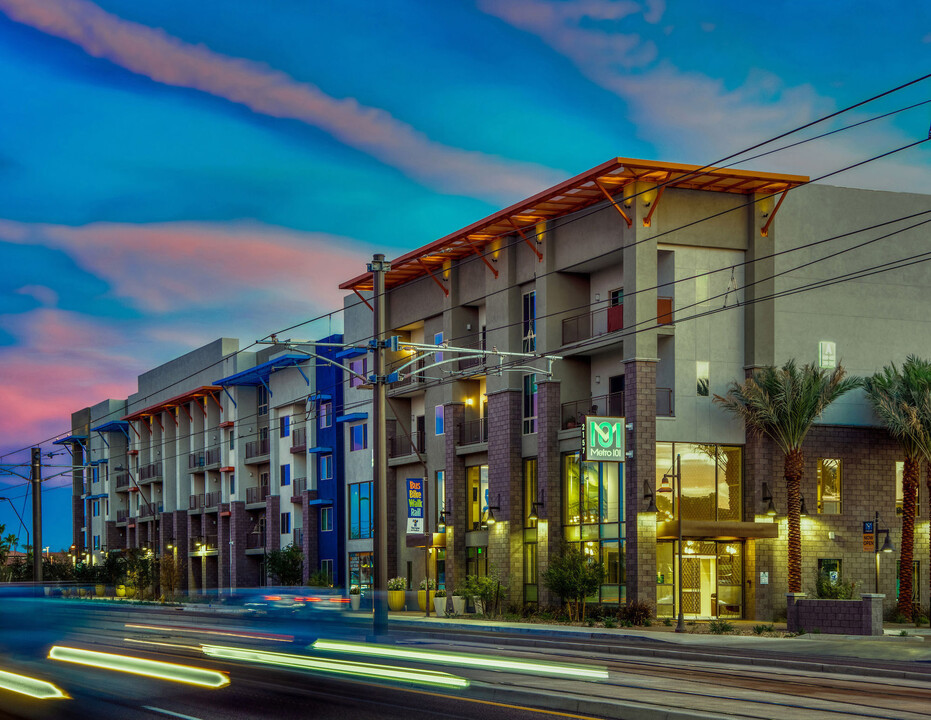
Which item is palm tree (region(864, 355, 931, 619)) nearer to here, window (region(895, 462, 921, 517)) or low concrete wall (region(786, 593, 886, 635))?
window (region(895, 462, 921, 517))

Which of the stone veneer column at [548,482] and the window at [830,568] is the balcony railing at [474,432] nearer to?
the stone veneer column at [548,482]

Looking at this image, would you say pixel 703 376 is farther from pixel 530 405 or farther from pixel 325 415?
A: pixel 325 415

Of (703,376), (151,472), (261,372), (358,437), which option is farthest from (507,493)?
(151,472)

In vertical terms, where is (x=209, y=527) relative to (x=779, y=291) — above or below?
below

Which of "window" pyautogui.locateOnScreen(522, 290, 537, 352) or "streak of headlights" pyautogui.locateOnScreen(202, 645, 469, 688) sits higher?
"window" pyautogui.locateOnScreen(522, 290, 537, 352)

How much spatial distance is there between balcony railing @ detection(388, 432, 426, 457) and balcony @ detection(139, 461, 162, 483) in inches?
1440

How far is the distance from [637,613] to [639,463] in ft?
15.9

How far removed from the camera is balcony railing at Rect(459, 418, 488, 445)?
4990 centimetres

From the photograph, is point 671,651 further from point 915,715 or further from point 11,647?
point 11,647

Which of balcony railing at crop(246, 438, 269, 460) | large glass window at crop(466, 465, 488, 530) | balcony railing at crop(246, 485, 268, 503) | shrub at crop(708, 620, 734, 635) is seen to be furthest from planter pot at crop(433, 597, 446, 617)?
balcony railing at crop(246, 485, 268, 503)

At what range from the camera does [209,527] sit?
81125mm

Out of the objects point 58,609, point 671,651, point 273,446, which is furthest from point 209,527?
point 58,609

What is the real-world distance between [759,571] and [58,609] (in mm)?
26874

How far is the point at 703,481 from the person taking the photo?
41312mm
